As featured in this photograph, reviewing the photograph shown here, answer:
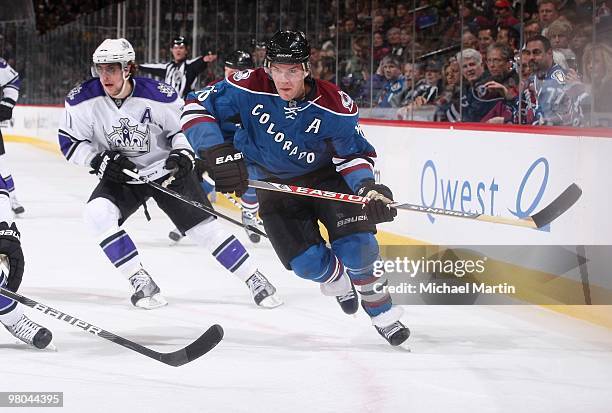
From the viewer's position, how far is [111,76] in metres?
4.15

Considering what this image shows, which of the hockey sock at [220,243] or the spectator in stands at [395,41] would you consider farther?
the spectator in stands at [395,41]

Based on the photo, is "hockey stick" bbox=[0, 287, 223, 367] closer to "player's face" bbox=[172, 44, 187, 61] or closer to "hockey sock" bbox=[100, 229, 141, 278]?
"hockey sock" bbox=[100, 229, 141, 278]

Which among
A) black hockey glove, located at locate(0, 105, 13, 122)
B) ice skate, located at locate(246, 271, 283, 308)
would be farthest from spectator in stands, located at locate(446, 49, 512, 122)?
black hockey glove, located at locate(0, 105, 13, 122)

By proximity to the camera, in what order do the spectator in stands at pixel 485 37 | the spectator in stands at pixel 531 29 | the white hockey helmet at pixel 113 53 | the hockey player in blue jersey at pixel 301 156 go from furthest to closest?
the spectator in stands at pixel 485 37 < the spectator in stands at pixel 531 29 < the white hockey helmet at pixel 113 53 < the hockey player in blue jersey at pixel 301 156

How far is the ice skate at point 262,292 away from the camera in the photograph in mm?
4320

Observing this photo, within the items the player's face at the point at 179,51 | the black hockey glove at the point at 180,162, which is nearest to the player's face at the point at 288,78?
the black hockey glove at the point at 180,162

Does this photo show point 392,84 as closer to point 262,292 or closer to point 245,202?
point 245,202

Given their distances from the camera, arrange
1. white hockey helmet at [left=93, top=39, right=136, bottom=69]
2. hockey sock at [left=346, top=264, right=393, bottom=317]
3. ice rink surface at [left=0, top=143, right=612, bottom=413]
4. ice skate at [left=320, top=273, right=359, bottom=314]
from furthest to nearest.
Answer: white hockey helmet at [left=93, top=39, right=136, bottom=69] → ice skate at [left=320, top=273, right=359, bottom=314] → hockey sock at [left=346, top=264, right=393, bottom=317] → ice rink surface at [left=0, top=143, right=612, bottom=413]

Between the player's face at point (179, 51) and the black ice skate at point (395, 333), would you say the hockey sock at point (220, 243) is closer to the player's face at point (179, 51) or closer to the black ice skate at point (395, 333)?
the black ice skate at point (395, 333)

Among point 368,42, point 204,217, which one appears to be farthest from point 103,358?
point 368,42

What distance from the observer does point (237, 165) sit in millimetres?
3338

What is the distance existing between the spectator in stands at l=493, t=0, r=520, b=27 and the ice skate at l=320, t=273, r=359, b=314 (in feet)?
7.18

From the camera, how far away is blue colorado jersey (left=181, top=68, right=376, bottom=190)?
3.36m

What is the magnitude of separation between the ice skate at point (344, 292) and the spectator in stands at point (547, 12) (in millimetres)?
1824
